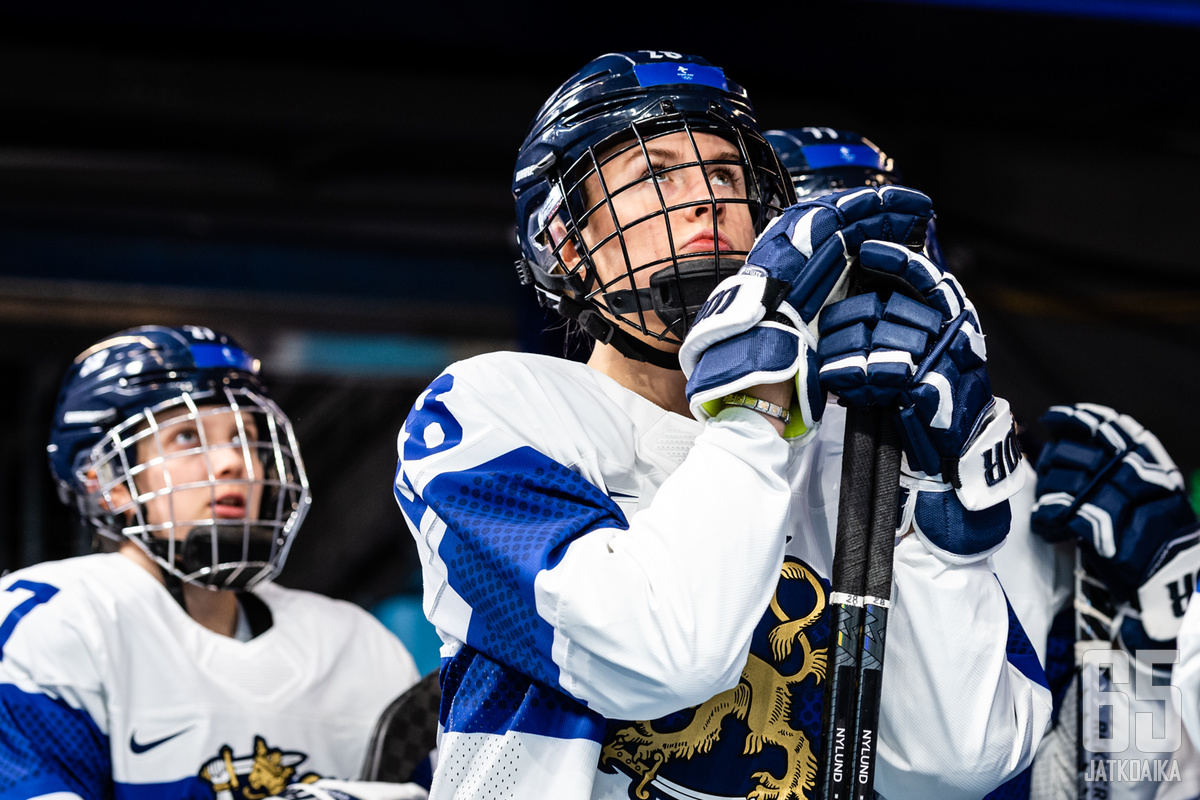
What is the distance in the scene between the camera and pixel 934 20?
115 inches

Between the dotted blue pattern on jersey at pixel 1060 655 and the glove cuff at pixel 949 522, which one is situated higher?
the glove cuff at pixel 949 522

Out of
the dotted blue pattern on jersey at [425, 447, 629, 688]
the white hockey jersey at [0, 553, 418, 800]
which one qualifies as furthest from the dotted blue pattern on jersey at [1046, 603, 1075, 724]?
the white hockey jersey at [0, 553, 418, 800]

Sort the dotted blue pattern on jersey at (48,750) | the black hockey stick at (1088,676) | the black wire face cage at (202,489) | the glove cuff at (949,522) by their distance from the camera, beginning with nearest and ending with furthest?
the glove cuff at (949,522) → the black hockey stick at (1088,676) → the dotted blue pattern on jersey at (48,750) → the black wire face cage at (202,489)

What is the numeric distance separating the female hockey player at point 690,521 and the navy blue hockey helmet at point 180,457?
3.12 feet

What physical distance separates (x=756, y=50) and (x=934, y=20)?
0.43 meters

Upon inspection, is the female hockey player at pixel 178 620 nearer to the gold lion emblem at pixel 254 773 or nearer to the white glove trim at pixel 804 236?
the gold lion emblem at pixel 254 773

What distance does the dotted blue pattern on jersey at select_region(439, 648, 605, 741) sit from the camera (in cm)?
114

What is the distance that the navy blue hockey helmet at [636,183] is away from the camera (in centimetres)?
131

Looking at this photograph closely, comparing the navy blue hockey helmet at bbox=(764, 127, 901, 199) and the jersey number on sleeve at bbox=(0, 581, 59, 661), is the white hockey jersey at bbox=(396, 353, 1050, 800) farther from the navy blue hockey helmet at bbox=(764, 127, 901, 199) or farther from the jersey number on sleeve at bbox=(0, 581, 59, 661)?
the jersey number on sleeve at bbox=(0, 581, 59, 661)

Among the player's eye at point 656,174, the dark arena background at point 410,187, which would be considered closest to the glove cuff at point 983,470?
the player's eye at point 656,174

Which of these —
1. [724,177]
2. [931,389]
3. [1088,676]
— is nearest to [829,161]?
[724,177]

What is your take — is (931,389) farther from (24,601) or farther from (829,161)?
(24,601)

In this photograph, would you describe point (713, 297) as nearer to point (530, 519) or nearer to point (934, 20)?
point (530, 519)

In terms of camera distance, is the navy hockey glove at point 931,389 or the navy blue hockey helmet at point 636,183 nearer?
the navy hockey glove at point 931,389
